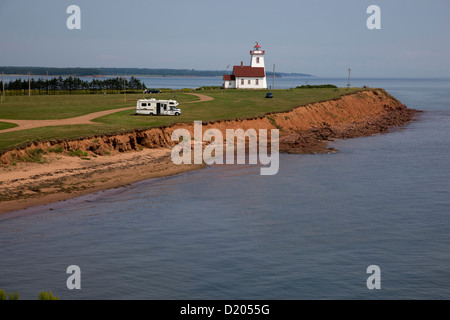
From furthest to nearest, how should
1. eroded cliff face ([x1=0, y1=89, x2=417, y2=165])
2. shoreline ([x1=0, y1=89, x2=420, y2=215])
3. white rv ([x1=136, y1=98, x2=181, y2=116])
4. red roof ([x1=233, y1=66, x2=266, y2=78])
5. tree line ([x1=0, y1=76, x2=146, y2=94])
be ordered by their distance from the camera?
red roof ([x1=233, y1=66, x2=266, y2=78])
tree line ([x1=0, y1=76, x2=146, y2=94])
white rv ([x1=136, y1=98, x2=181, y2=116])
eroded cliff face ([x1=0, y1=89, x2=417, y2=165])
shoreline ([x1=0, y1=89, x2=420, y2=215])

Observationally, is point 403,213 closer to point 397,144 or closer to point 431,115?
point 397,144

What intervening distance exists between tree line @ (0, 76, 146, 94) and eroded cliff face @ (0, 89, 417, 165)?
5826cm

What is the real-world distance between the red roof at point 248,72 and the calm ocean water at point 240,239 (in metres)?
88.4

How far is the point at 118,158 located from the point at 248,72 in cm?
8764

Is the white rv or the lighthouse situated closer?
the white rv

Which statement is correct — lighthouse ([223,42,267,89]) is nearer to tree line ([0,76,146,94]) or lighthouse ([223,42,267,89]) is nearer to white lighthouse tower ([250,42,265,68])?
white lighthouse tower ([250,42,265,68])

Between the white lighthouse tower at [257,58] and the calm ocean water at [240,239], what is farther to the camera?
the white lighthouse tower at [257,58]

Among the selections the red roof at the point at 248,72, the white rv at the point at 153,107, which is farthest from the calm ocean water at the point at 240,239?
the red roof at the point at 248,72

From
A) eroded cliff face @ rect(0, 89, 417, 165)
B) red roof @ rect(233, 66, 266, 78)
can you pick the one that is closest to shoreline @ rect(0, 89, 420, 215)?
eroded cliff face @ rect(0, 89, 417, 165)

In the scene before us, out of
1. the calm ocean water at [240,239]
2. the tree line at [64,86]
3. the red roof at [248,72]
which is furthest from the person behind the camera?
the red roof at [248,72]

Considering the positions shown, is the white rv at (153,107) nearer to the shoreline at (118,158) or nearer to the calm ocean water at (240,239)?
the shoreline at (118,158)

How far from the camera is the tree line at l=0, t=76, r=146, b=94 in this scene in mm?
119500

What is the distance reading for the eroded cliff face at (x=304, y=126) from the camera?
1627 inches

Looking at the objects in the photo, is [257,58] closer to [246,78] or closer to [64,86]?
[246,78]
